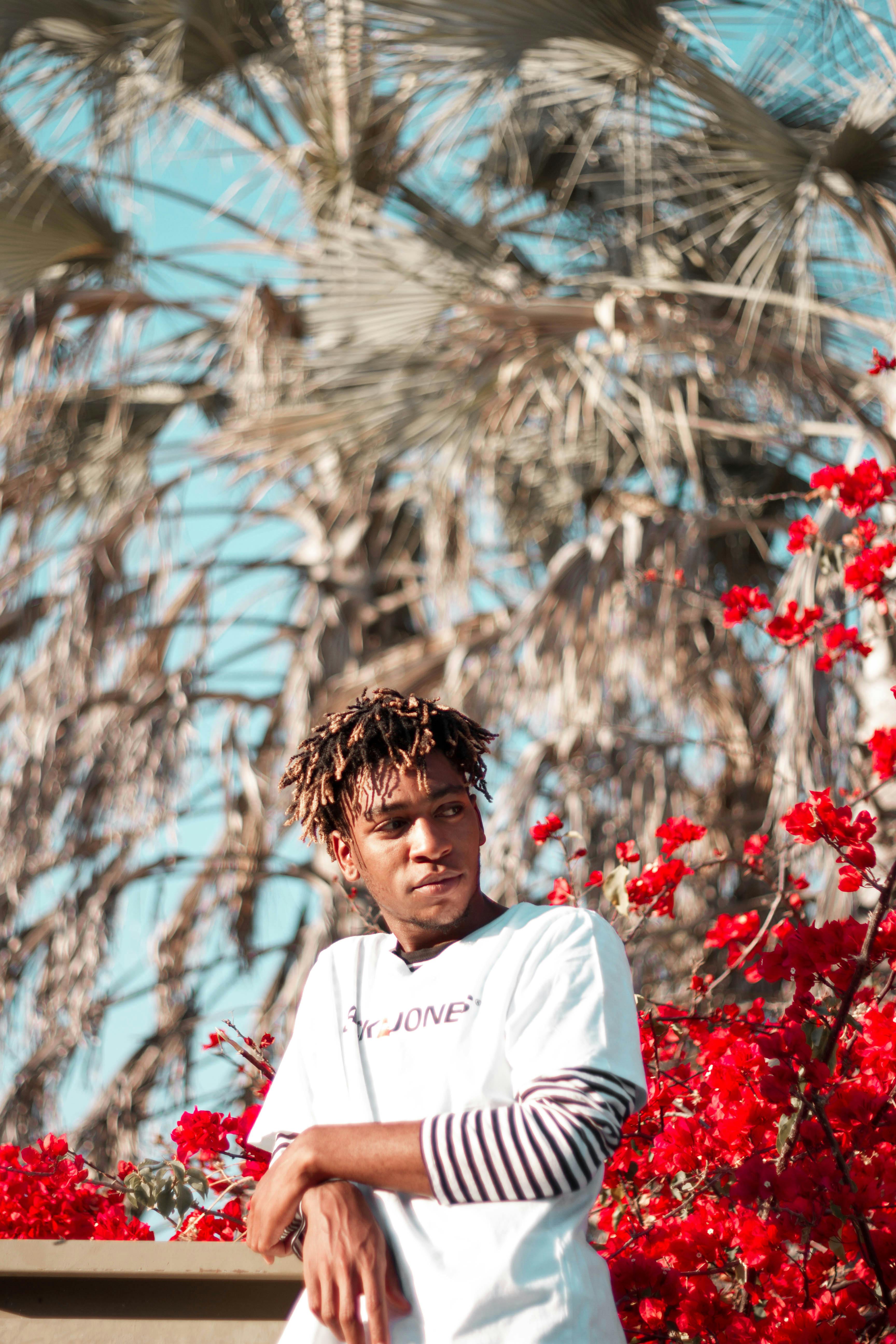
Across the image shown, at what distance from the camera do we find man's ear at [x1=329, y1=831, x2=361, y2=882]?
1.53 meters

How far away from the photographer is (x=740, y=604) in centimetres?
287

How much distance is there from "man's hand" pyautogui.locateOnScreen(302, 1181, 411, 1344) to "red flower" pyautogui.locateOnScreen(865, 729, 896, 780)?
1.25m

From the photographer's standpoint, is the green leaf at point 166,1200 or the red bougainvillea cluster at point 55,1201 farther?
the red bougainvillea cluster at point 55,1201

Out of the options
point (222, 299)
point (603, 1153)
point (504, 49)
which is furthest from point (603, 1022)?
point (222, 299)

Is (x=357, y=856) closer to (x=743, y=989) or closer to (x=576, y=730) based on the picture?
(x=576, y=730)

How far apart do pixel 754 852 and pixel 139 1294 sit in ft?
5.47

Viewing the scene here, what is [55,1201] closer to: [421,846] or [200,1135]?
[200,1135]

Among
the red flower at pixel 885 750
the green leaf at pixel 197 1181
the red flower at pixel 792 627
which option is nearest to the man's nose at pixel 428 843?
the green leaf at pixel 197 1181

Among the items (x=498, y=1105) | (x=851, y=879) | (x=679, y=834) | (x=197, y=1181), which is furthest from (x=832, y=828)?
(x=197, y=1181)

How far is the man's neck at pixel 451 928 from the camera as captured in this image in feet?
4.67

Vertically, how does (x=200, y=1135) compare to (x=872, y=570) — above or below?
below

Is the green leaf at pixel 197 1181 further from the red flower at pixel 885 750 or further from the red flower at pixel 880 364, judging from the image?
the red flower at pixel 880 364

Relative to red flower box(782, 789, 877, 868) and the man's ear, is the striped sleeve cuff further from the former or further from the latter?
red flower box(782, 789, 877, 868)

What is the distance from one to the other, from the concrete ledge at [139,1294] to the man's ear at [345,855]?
18.2 inches
